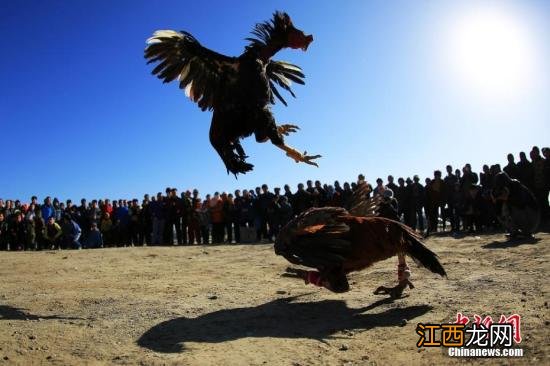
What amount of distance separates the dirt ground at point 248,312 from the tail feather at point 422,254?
0.40 m

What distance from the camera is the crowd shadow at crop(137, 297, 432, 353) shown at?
500cm

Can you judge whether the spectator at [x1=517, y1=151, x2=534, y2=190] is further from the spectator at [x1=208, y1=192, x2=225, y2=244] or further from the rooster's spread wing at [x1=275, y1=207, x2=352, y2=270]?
the rooster's spread wing at [x1=275, y1=207, x2=352, y2=270]

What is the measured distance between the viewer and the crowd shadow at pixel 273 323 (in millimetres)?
4996

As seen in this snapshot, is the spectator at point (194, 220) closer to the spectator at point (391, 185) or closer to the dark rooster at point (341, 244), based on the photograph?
the spectator at point (391, 185)

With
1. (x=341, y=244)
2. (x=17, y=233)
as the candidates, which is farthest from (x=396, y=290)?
(x=17, y=233)

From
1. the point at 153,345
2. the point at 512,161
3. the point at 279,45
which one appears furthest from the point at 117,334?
the point at 512,161

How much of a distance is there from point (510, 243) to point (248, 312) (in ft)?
22.5

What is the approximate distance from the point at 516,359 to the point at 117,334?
3800 mm

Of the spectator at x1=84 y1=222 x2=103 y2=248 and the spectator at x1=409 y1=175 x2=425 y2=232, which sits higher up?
the spectator at x1=409 y1=175 x2=425 y2=232

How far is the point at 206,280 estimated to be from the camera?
7.94 meters

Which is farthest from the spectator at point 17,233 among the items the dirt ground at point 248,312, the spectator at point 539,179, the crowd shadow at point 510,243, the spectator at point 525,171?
the spectator at point 539,179

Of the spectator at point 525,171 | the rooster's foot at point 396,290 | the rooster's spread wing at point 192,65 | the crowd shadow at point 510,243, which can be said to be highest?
the rooster's spread wing at point 192,65

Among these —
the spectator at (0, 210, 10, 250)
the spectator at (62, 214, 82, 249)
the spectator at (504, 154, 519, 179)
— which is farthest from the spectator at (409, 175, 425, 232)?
the spectator at (0, 210, 10, 250)

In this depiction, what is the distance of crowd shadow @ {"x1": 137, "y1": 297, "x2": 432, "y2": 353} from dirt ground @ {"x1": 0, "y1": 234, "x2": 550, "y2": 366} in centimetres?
1
